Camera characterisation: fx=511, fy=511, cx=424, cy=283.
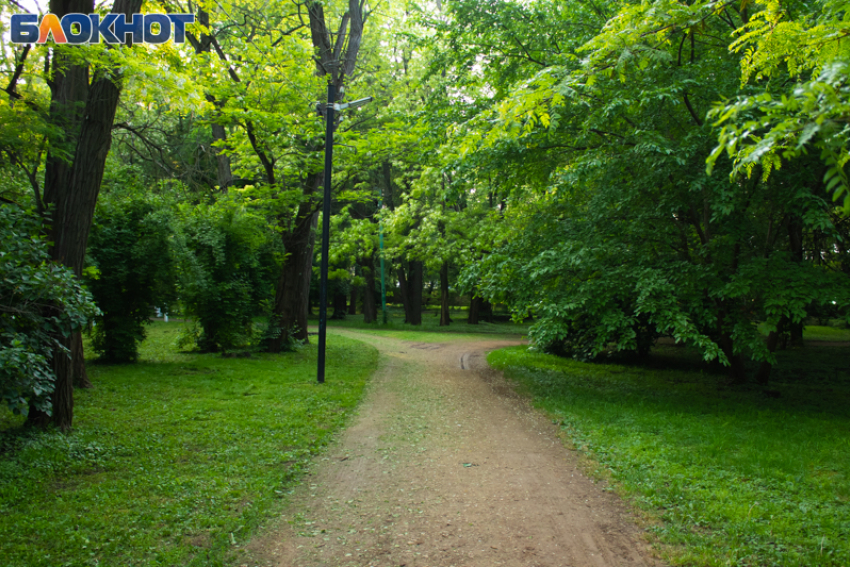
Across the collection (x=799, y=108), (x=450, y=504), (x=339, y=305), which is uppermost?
(x=799, y=108)

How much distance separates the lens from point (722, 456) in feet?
18.2

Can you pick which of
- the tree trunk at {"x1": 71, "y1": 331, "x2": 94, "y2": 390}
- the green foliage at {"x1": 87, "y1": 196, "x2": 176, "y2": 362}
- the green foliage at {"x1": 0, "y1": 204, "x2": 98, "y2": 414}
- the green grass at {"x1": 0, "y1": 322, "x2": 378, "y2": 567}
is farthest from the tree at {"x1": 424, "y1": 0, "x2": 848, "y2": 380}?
the tree trunk at {"x1": 71, "y1": 331, "x2": 94, "y2": 390}

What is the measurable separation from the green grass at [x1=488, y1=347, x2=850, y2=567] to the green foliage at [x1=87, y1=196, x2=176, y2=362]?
789 centimetres

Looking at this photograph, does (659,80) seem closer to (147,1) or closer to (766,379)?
(766,379)

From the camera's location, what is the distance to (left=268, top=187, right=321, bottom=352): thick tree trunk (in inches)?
557

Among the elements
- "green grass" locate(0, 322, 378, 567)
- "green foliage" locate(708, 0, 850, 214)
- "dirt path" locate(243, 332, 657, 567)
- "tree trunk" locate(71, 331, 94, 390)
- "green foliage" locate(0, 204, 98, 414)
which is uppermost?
"green foliage" locate(708, 0, 850, 214)

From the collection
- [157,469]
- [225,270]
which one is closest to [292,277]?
[225,270]

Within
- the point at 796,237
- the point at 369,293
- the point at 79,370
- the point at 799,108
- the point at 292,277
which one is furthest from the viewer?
the point at 369,293

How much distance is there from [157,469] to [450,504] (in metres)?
2.81

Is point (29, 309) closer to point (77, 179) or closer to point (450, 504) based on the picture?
point (77, 179)

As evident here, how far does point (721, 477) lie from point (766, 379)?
6.72 m

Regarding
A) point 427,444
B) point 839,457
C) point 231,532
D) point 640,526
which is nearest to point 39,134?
point 231,532

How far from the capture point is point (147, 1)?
7535 mm

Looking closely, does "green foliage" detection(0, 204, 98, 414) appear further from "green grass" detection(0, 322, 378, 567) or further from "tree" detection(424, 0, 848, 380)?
"tree" detection(424, 0, 848, 380)
